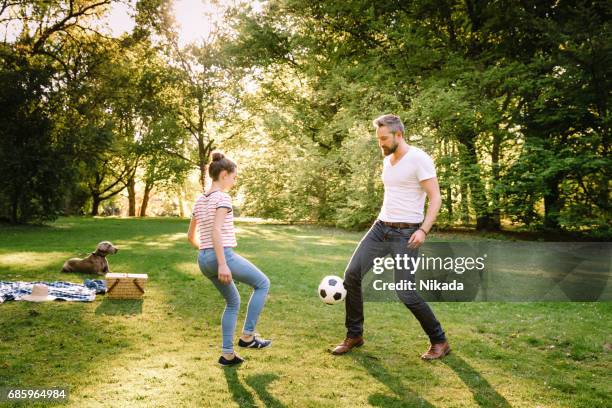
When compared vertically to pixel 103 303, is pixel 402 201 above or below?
above

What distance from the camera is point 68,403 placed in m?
3.90

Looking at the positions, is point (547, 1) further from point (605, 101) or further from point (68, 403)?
point (68, 403)

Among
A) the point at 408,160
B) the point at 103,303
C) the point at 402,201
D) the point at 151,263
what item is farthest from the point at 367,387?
the point at 151,263

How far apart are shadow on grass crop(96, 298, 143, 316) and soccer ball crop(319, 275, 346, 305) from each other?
9.43 feet

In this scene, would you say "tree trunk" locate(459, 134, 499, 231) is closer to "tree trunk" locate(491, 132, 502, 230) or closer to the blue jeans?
"tree trunk" locate(491, 132, 502, 230)

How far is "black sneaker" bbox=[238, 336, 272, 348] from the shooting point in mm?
5367

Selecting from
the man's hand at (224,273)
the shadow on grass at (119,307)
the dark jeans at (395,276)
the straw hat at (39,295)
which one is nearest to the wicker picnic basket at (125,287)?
the shadow on grass at (119,307)

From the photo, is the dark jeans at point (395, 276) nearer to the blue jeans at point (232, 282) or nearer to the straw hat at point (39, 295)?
the blue jeans at point (232, 282)

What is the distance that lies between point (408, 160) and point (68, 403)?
3690 mm

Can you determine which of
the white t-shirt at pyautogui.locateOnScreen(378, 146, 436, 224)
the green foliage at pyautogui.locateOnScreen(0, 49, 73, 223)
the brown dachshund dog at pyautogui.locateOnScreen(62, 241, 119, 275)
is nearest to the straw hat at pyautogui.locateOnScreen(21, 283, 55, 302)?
the brown dachshund dog at pyautogui.locateOnScreen(62, 241, 119, 275)

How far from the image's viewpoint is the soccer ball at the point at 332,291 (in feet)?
18.5

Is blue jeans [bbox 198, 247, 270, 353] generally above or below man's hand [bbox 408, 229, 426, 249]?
below

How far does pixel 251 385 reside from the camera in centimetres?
438

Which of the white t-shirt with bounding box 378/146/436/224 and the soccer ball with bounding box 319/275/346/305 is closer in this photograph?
the white t-shirt with bounding box 378/146/436/224
